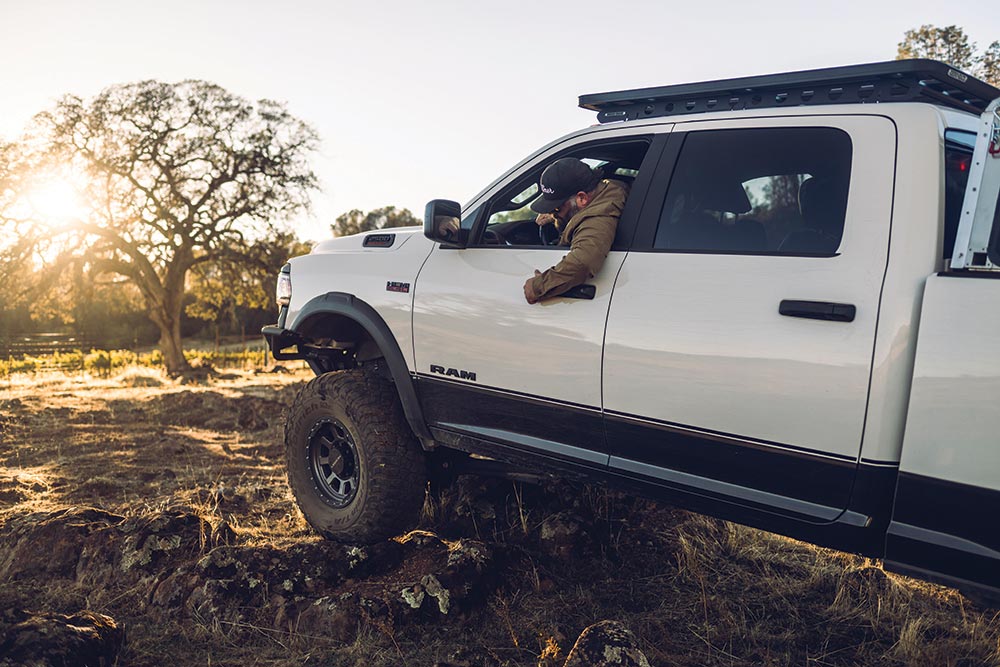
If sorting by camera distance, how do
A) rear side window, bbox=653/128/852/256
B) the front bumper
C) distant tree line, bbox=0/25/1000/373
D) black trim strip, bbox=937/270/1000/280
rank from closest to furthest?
1. black trim strip, bbox=937/270/1000/280
2. rear side window, bbox=653/128/852/256
3. the front bumper
4. distant tree line, bbox=0/25/1000/373

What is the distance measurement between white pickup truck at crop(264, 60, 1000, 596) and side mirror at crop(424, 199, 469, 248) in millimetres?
12

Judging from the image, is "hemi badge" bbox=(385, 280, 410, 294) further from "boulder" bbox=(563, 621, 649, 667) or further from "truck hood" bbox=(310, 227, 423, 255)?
"boulder" bbox=(563, 621, 649, 667)

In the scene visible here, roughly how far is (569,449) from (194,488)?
3332 millimetres

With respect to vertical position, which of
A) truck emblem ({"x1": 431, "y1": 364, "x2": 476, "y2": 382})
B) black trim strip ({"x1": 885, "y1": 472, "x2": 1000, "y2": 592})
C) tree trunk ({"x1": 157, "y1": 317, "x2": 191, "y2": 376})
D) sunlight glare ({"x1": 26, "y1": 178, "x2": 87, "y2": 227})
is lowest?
tree trunk ({"x1": 157, "y1": 317, "x2": 191, "y2": 376})

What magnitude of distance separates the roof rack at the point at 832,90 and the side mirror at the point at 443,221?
981mm

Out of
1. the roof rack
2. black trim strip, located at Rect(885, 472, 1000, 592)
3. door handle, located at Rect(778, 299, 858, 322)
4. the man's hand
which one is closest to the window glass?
the roof rack

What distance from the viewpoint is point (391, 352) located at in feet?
13.8

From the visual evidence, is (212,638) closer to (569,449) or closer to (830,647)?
(569,449)

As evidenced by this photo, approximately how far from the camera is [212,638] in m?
3.43

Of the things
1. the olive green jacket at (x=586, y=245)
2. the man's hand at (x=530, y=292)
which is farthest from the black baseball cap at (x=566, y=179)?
the man's hand at (x=530, y=292)

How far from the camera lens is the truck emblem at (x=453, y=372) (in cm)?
383

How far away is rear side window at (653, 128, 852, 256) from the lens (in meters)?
2.90

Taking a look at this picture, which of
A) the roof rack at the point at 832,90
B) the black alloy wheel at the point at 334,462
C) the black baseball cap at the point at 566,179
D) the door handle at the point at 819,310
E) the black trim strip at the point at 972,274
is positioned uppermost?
the roof rack at the point at 832,90

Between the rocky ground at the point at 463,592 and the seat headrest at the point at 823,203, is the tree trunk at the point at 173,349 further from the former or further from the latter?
the seat headrest at the point at 823,203
